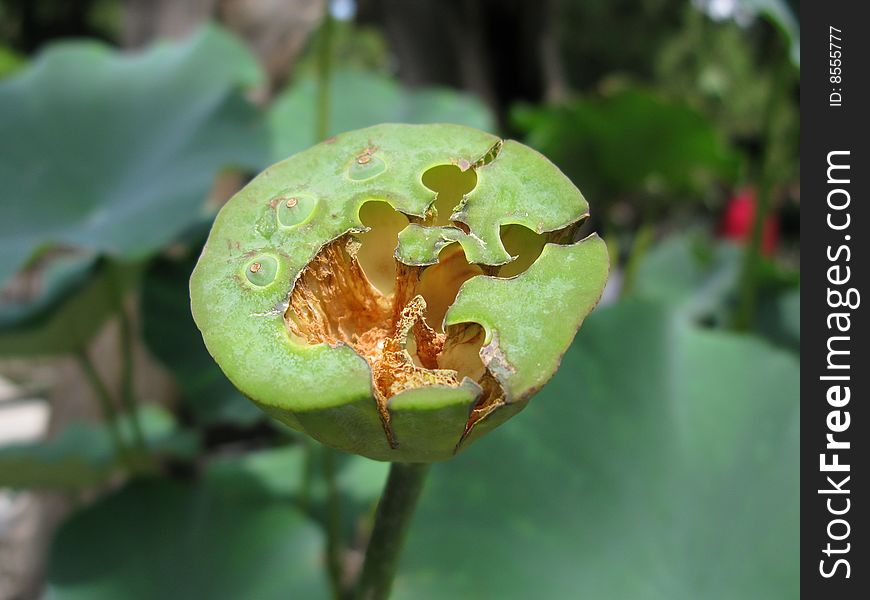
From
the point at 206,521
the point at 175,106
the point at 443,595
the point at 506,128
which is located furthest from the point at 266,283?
the point at 506,128

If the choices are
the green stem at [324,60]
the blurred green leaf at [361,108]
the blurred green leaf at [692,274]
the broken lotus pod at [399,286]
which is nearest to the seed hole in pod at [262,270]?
the broken lotus pod at [399,286]

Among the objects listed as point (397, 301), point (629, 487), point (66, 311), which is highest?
point (397, 301)

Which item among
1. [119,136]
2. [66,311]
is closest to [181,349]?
[66,311]

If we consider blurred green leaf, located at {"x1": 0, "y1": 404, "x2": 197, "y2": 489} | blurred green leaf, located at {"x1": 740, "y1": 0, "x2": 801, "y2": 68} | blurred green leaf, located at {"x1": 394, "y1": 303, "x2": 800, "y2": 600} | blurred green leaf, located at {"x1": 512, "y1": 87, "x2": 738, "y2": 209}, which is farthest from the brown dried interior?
blurred green leaf, located at {"x1": 512, "y1": 87, "x2": 738, "y2": 209}

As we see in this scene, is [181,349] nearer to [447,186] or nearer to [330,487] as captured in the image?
[330,487]

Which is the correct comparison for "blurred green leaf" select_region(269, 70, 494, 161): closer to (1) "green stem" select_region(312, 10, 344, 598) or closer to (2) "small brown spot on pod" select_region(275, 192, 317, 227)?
(1) "green stem" select_region(312, 10, 344, 598)

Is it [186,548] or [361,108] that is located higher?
[361,108]
